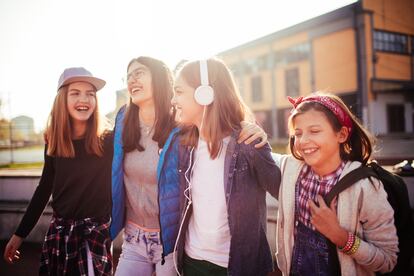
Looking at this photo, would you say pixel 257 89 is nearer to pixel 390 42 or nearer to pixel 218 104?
pixel 390 42

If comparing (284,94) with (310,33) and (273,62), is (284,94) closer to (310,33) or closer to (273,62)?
(273,62)

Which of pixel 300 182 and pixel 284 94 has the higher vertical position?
pixel 284 94

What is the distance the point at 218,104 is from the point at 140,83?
81 cm

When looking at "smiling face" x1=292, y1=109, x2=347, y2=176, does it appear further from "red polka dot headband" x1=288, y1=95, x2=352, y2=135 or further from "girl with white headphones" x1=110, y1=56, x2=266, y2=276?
"girl with white headphones" x1=110, y1=56, x2=266, y2=276

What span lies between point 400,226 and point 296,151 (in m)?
0.73

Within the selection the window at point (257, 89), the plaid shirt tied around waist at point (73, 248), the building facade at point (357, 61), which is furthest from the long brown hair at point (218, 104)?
the window at point (257, 89)

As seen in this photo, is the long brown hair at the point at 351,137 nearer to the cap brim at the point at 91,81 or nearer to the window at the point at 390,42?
the cap brim at the point at 91,81

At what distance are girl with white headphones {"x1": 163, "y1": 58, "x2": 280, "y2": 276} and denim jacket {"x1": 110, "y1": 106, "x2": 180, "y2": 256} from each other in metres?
0.07

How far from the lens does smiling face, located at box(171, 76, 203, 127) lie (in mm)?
2121

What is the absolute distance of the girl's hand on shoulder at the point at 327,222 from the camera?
5.64ft

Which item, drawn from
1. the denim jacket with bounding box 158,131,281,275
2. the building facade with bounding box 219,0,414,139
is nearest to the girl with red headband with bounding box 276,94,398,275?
the denim jacket with bounding box 158,131,281,275

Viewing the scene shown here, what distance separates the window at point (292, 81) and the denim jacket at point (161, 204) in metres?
27.3

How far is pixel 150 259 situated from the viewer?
233cm

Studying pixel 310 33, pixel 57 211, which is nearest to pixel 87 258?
pixel 57 211
